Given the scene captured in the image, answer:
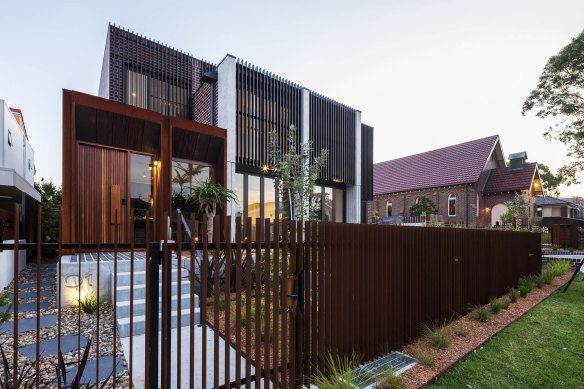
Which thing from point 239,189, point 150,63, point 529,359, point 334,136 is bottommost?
point 529,359

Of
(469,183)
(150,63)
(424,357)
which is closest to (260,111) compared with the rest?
(150,63)

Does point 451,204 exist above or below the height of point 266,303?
above

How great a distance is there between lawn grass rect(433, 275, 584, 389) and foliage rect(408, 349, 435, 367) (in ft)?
0.61

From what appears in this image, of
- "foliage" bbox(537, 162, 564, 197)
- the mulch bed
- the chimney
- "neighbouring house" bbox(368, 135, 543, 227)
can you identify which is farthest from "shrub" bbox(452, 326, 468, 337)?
"foliage" bbox(537, 162, 564, 197)

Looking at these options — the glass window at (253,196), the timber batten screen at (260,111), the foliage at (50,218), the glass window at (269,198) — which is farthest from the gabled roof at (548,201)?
the foliage at (50,218)

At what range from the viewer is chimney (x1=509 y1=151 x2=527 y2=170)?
87.1ft

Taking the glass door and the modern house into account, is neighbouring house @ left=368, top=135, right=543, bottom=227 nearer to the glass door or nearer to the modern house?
the modern house

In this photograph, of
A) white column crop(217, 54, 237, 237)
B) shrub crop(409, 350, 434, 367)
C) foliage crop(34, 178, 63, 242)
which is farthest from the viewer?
foliage crop(34, 178, 63, 242)

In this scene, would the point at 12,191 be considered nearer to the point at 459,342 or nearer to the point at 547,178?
the point at 459,342

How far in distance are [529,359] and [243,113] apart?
10.3m

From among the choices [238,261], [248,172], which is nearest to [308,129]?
[248,172]

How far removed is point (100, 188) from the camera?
7.62m

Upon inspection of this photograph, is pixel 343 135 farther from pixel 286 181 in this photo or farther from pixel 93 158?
pixel 93 158

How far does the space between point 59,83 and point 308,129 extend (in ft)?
89.6
